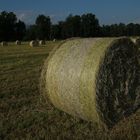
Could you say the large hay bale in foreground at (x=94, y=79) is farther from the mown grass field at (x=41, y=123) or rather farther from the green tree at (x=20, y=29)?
the green tree at (x=20, y=29)

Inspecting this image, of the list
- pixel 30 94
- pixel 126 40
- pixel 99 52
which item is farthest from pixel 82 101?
pixel 30 94

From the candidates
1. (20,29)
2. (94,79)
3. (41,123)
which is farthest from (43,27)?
(94,79)

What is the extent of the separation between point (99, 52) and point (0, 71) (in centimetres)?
877

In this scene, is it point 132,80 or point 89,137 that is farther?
point 132,80

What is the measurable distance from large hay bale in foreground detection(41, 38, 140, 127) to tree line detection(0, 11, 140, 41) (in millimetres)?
64566

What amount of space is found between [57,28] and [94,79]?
76.7 metres

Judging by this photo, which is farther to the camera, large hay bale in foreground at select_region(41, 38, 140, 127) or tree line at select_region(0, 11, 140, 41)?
tree line at select_region(0, 11, 140, 41)

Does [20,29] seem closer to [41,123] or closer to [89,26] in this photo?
[89,26]

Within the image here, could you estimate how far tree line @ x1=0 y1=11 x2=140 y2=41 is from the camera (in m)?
75.8

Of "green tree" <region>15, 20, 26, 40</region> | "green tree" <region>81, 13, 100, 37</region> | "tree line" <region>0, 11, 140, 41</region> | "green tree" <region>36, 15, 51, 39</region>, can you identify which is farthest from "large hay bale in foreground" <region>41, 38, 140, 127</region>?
"green tree" <region>81, 13, 100, 37</region>

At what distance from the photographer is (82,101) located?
297 inches

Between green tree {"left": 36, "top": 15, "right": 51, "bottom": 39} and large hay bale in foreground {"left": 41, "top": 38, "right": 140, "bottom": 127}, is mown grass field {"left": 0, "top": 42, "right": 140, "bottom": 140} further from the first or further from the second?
green tree {"left": 36, "top": 15, "right": 51, "bottom": 39}

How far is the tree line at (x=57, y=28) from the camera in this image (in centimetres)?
7575

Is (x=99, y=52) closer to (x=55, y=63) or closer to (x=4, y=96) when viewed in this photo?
(x=55, y=63)
